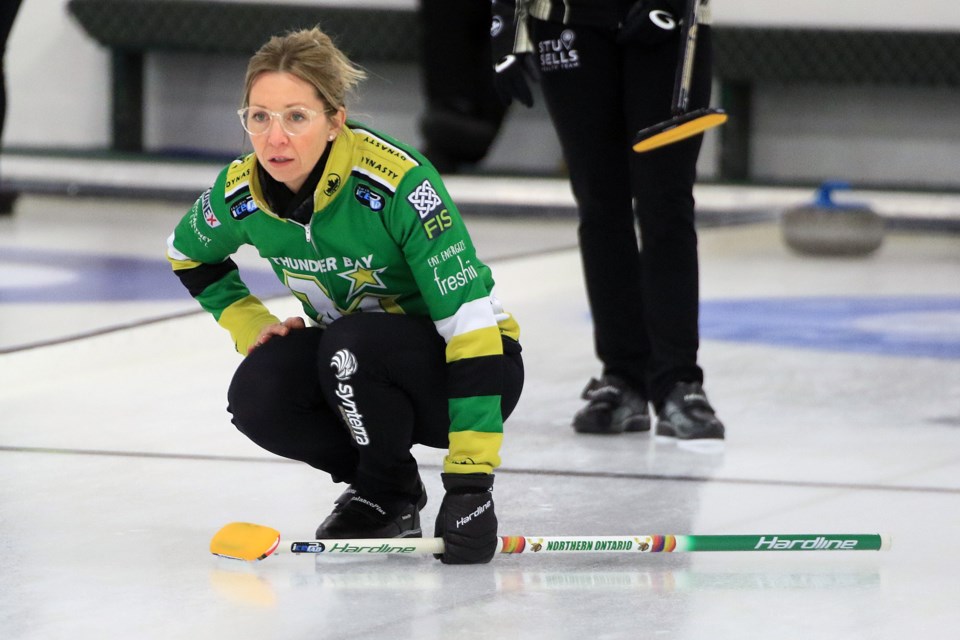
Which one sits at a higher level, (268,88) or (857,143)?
(268,88)

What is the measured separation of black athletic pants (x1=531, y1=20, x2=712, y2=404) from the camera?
2.78 meters

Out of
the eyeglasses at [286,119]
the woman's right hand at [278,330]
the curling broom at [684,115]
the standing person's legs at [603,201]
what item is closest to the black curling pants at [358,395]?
the woman's right hand at [278,330]

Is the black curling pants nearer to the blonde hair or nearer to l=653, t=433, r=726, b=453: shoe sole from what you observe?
Answer: the blonde hair

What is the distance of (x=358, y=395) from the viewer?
2023 mm

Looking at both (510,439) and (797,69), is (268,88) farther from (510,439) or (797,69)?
(797,69)

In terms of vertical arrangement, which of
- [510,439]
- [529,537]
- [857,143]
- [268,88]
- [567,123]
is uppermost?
[268,88]

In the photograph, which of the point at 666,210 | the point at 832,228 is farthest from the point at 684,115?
the point at 832,228

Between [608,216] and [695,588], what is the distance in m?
1.12

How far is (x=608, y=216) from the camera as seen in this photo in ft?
9.58

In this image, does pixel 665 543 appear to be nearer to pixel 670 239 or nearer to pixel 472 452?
pixel 472 452

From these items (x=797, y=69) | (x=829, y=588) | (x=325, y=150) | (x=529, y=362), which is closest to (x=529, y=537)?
(x=829, y=588)

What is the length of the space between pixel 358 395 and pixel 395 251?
0.61 ft

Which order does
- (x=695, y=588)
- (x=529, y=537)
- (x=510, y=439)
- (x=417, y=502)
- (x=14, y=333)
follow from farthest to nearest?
(x=14, y=333)
(x=510, y=439)
(x=417, y=502)
(x=529, y=537)
(x=695, y=588)

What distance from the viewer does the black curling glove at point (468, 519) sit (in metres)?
1.96
